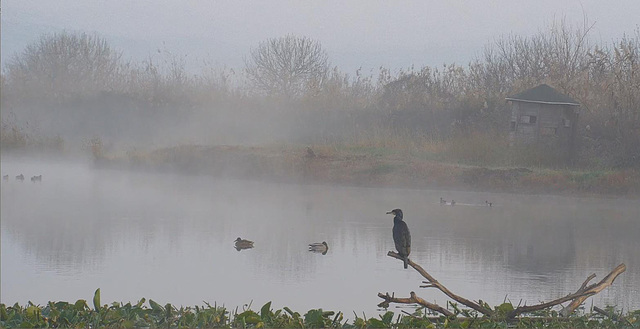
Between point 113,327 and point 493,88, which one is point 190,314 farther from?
point 493,88

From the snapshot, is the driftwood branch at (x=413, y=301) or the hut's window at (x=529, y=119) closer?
the driftwood branch at (x=413, y=301)

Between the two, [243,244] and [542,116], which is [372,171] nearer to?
[542,116]

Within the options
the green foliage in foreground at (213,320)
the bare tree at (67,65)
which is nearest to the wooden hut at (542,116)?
the bare tree at (67,65)

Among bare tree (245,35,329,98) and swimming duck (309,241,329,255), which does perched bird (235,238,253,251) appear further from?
bare tree (245,35,329,98)

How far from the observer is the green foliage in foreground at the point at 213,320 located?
4348 mm

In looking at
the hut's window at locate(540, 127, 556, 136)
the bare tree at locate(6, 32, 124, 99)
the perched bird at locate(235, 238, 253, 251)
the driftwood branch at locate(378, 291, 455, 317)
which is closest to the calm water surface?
the perched bird at locate(235, 238, 253, 251)

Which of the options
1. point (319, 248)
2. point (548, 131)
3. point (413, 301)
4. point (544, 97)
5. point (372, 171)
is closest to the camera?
point (413, 301)

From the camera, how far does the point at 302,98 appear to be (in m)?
18.3

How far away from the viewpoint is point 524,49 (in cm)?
1925

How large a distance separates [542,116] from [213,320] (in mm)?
14141

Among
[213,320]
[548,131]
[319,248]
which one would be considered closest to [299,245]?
[319,248]

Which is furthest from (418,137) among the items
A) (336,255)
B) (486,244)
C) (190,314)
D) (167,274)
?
(190,314)

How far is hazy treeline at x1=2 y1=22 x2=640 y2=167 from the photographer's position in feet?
57.2

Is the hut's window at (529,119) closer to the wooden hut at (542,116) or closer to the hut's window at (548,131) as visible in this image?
the wooden hut at (542,116)
